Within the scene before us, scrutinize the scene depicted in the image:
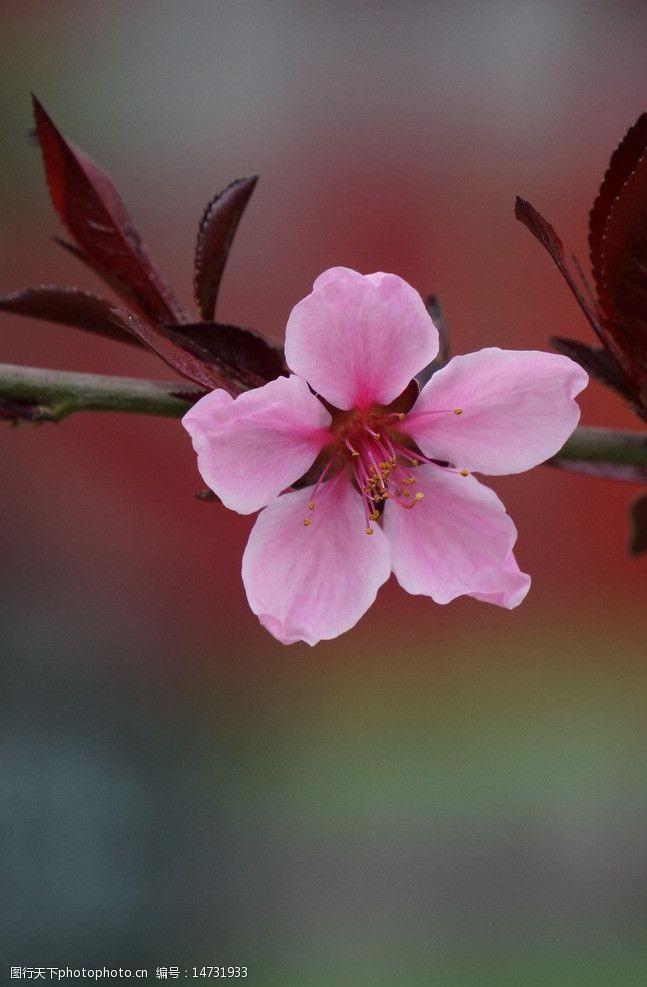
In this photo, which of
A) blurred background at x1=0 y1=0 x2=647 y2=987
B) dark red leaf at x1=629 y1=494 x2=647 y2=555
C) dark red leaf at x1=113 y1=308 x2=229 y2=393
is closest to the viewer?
dark red leaf at x1=113 y1=308 x2=229 y2=393

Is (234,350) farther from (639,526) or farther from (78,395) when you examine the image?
(639,526)

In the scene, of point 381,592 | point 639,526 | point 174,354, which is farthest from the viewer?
point 381,592

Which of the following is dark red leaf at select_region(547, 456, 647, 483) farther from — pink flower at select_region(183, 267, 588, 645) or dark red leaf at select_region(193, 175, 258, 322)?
dark red leaf at select_region(193, 175, 258, 322)

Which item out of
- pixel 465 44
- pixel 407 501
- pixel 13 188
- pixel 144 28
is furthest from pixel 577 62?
pixel 407 501

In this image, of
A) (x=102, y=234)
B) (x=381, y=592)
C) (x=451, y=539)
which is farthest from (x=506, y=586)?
(x=381, y=592)

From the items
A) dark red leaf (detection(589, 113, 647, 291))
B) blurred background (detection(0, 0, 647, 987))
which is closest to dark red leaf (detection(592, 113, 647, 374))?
dark red leaf (detection(589, 113, 647, 291))

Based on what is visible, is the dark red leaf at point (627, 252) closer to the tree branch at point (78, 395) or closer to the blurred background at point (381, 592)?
the tree branch at point (78, 395)
